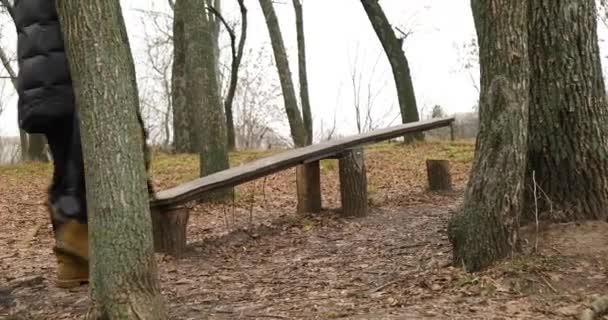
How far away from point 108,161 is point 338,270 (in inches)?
86.1

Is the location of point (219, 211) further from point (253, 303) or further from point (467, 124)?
point (467, 124)

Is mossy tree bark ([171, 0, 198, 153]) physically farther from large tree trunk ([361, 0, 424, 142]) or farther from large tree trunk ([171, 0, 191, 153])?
large tree trunk ([361, 0, 424, 142])

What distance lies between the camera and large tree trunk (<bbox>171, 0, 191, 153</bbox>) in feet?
50.8

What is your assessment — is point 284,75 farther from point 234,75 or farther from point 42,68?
point 42,68

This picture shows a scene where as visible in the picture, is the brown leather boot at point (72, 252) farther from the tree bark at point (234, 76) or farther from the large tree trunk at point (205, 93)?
the tree bark at point (234, 76)

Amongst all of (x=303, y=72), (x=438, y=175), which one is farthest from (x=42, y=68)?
(x=303, y=72)

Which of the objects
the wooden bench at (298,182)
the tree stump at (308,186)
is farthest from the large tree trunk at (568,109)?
the tree stump at (308,186)

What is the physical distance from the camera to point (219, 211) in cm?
793

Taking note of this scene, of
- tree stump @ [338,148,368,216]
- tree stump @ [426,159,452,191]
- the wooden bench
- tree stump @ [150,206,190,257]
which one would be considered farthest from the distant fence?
tree stump @ [150,206,190,257]

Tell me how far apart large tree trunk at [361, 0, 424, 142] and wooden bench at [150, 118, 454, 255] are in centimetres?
543

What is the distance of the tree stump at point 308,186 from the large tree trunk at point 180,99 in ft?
27.8

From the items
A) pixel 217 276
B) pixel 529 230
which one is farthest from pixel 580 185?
pixel 217 276

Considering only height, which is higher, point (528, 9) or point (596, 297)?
point (528, 9)

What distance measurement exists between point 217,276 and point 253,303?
96 cm
